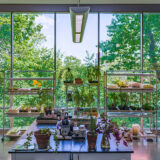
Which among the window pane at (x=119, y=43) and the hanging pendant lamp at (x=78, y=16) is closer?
the hanging pendant lamp at (x=78, y=16)

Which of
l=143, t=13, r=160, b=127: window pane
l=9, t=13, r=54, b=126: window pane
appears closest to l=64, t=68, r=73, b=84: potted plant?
l=9, t=13, r=54, b=126: window pane

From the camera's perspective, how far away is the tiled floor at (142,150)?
481 centimetres

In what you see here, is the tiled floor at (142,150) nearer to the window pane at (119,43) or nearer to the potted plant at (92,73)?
the window pane at (119,43)

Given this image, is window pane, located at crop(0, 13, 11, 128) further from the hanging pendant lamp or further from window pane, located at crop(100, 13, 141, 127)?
the hanging pendant lamp

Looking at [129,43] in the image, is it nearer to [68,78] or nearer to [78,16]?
[68,78]

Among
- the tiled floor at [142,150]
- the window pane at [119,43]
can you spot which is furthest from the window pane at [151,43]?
the tiled floor at [142,150]

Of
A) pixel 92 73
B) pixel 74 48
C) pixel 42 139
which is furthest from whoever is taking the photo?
pixel 74 48

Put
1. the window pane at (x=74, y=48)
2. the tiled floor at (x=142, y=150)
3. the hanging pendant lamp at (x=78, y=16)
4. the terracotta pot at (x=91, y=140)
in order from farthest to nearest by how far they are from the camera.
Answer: the window pane at (x=74, y=48) → the tiled floor at (x=142, y=150) → the terracotta pot at (x=91, y=140) → the hanging pendant lamp at (x=78, y=16)

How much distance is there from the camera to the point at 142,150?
523 centimetres

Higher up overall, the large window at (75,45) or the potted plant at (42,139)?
A: the large window at (75,45)

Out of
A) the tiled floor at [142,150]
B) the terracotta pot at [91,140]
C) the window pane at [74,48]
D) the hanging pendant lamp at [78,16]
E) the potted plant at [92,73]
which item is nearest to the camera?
the hanging pendant lamp at [78,16]

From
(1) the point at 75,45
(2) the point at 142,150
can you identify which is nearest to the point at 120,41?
(1) the point at 75,45

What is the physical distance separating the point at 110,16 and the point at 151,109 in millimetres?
2429

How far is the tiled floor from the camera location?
4.81 meters
